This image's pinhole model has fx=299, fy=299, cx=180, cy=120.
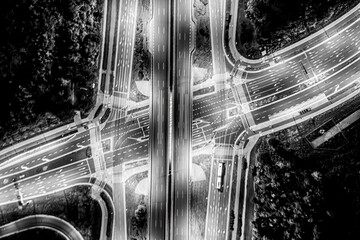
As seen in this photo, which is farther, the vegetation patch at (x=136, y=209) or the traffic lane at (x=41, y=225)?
the vegetation patch at (x=136, y=209)

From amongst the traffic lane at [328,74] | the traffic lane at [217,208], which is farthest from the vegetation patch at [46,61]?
the traffic lane at [328,74]

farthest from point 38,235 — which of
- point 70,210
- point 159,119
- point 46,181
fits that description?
point 159,119

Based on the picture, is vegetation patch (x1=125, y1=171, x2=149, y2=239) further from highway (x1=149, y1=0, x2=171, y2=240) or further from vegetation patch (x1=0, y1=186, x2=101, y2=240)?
vegetation patch (x1=0, y1=186, x2=101, y2=240)

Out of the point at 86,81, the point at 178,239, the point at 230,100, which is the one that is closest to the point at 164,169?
the point at 178,239

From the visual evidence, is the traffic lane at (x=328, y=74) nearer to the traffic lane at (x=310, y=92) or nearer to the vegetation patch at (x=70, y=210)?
the traffic lane at (x=310, y=92)

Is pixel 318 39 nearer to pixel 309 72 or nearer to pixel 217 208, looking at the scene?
pixel 309 72
